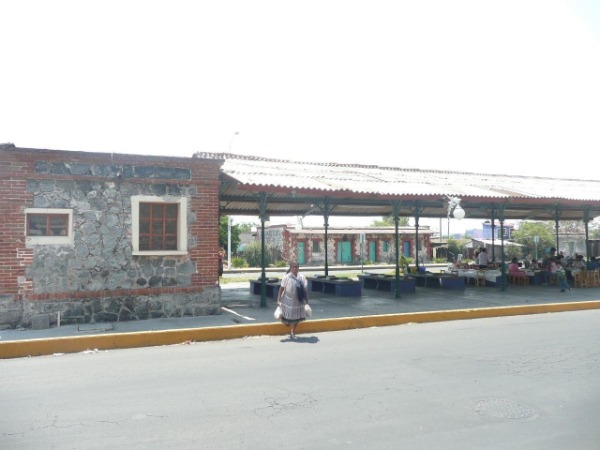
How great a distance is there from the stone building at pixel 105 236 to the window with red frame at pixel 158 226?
0.9 inches

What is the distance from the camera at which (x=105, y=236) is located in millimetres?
10320

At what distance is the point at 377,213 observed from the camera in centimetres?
2170

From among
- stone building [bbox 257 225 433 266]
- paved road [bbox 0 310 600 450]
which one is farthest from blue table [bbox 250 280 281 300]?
stone building [bbox 257 225 433 266]

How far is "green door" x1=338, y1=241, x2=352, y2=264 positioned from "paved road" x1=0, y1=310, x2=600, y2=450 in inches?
1241

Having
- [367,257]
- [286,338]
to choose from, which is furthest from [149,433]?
[367,257]

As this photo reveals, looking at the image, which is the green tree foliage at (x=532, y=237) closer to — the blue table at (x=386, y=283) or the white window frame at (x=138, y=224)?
the blue table at (x=386, y=283)

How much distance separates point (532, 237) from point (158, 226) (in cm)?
3732

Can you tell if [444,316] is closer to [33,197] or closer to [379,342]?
[379,342]

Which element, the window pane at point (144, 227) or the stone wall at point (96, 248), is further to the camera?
the window pane at point (144, 227)

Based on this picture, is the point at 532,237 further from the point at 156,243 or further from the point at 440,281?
the point at 156,243

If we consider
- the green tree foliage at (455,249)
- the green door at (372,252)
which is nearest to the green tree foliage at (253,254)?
the green door at (372,252)

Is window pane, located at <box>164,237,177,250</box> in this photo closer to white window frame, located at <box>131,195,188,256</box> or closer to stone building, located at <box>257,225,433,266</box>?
white window frame, located at <box>131,195,188,256</box>

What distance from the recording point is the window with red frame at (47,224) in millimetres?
9797

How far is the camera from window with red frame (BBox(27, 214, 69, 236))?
980cm
